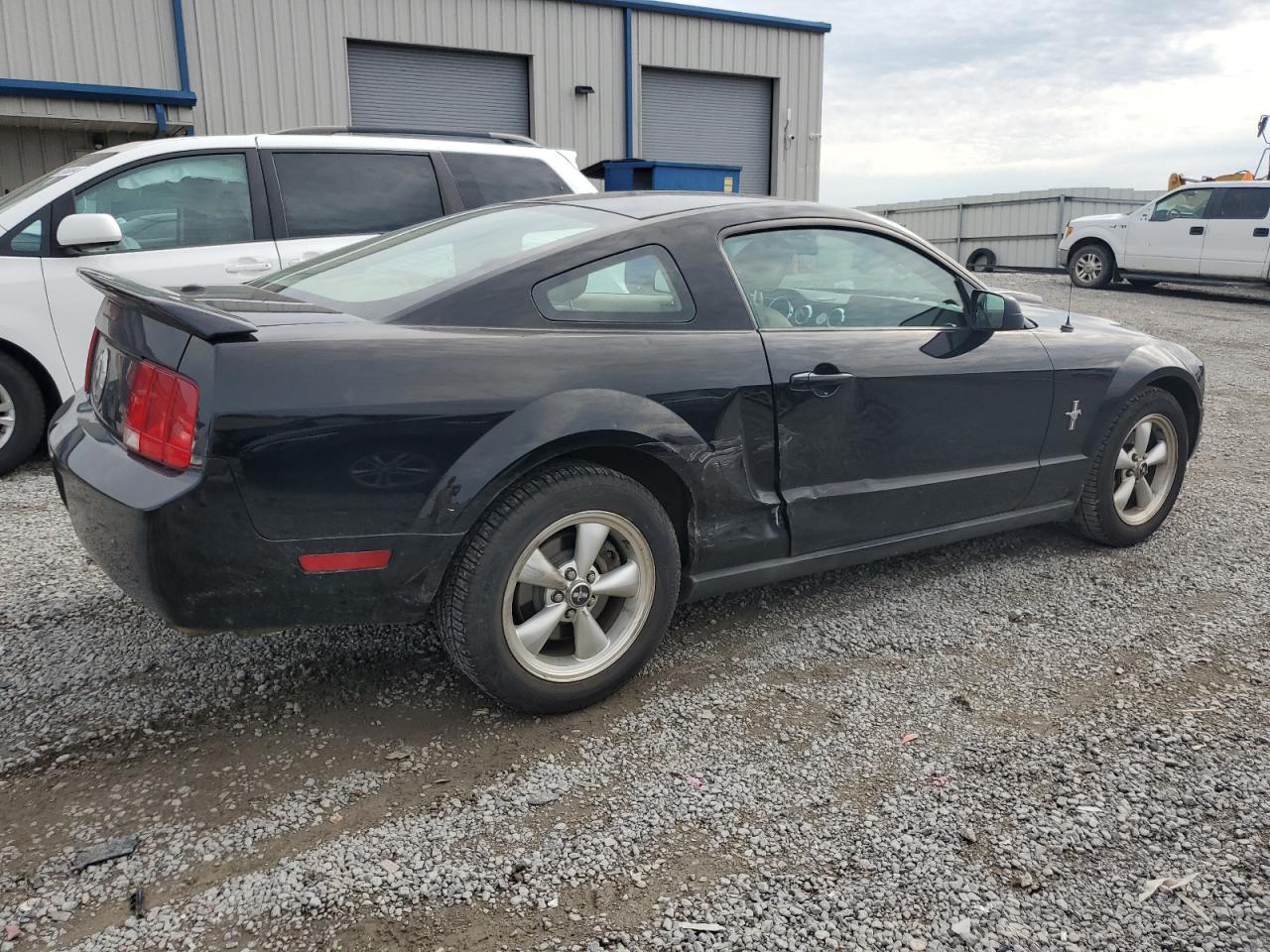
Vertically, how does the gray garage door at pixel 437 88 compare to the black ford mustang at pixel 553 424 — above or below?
above

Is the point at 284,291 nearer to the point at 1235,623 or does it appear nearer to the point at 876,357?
the point at 876,357

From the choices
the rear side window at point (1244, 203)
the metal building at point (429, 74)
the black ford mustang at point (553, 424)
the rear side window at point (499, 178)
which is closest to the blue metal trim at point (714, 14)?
the metal building at point (429, 74)

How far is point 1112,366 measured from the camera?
420 cm

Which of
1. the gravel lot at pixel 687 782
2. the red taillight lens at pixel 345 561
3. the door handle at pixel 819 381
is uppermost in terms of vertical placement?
the door handle at pixel 819 381

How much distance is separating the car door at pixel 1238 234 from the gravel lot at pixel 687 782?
46.0 ft

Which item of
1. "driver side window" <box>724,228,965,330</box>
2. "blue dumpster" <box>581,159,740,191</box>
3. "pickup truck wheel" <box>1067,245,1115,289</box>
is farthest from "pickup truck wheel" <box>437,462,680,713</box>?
"pickup truck wheel" <box>1067,245,1115,289</box>

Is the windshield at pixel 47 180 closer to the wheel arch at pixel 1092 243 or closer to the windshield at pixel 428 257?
the windshield at pixel 428 257

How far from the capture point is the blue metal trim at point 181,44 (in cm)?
1302

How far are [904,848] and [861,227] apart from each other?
2242 mm

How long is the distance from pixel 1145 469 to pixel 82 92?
1181 centimetres

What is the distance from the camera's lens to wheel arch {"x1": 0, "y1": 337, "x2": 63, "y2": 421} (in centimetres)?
532

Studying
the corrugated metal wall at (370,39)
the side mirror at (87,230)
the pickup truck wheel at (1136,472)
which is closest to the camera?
the pickup truck wheel at (1136,472)

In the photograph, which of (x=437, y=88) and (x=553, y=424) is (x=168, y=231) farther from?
(x=437, y=88)

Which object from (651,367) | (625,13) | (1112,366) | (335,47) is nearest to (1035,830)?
(651,367)
